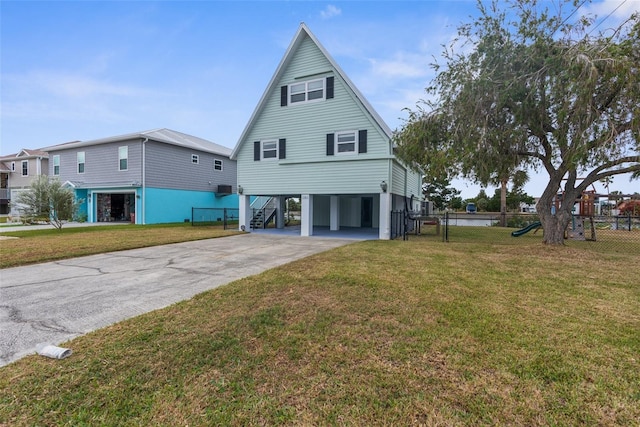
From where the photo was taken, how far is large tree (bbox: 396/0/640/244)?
7.46 meters

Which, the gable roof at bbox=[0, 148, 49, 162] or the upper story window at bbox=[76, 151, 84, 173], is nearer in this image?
the upper story window at bbox=[76, 151, 84, 173]

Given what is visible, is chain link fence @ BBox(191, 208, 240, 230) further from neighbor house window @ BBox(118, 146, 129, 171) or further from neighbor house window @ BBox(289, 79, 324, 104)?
neighbor house window @ BBox(289, 79, 324, 104)

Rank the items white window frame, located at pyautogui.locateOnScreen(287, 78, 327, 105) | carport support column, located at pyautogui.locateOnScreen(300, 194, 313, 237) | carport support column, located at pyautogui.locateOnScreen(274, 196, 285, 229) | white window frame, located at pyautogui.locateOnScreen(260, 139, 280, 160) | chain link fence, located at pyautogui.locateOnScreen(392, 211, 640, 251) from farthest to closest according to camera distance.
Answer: carport support column, located at pyautogui.locateOnScreen(274, 196, 285, 229), white window frame, located at pyautogui.locateOnScreen(260, 139, 280, 160), carport support column, located at pyautogui.locateOnScreen(300, 194, 313, 237), white window frame, located at pyautogui.locateOnScreen(287, 78, 327, 105), chain link fence, located at pyautogui.locateOnScreen(392, 211, 640, 251)

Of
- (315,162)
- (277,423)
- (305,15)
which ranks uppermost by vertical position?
(305,15)

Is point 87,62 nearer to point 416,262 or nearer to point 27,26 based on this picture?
point 27,26

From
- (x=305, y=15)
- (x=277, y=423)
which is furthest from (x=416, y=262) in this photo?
(x=305, y=15)

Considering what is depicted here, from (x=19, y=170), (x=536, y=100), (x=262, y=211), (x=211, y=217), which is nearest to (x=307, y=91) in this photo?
(x=262, y=211)

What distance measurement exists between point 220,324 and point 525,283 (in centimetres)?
555

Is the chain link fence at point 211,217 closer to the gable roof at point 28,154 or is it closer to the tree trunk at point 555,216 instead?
the gable roof at point 28,154

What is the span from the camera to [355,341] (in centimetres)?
331

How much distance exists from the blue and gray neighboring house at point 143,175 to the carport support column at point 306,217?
10791 mm

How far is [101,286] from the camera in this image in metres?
5.57

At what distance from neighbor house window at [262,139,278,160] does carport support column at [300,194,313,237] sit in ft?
9.11

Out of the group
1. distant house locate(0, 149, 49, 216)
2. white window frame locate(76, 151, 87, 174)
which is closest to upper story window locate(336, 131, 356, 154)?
white window frame locate(76, 151, 87, 174)
